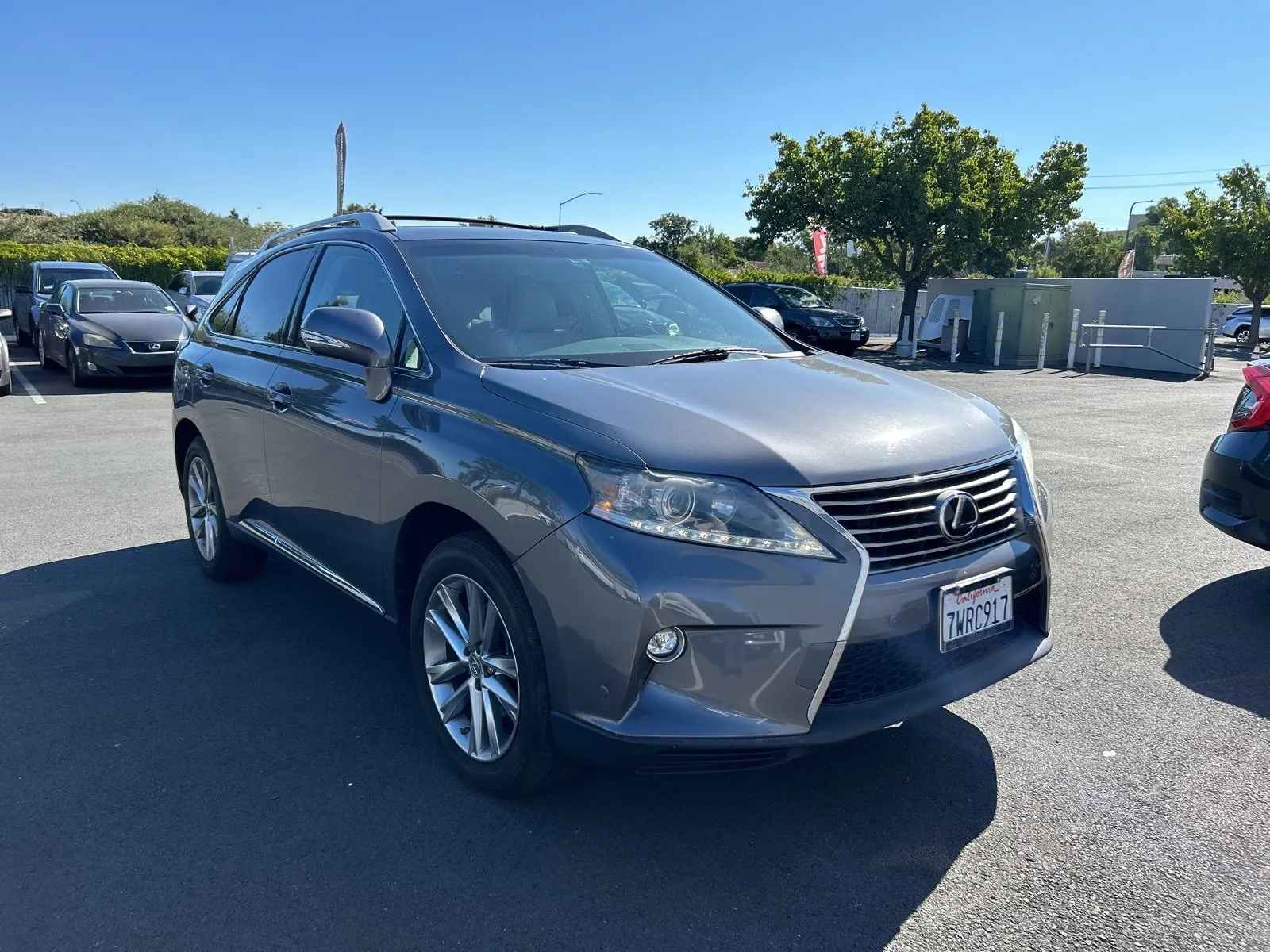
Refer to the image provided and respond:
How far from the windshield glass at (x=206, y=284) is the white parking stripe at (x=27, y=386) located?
3.90m

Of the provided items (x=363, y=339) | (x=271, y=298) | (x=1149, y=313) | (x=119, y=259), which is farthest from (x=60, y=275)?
(x=1149, y=313)

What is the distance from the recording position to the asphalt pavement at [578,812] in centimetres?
253

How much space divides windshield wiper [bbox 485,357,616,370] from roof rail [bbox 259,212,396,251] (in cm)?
100

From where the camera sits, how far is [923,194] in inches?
1043

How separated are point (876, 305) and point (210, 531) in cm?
3667

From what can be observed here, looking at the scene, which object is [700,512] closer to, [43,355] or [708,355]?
[708,355]

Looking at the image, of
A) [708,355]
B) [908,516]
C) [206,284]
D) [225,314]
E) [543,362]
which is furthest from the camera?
[206,284]

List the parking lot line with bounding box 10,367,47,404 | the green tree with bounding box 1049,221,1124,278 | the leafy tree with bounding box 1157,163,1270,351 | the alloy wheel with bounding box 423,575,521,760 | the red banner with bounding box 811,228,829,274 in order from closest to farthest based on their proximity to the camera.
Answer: the alloy wheel with bounding box 423,575,521,760
the parking lot line with bounding box 10,367,47,404
the leafy tree with bounding box 1157,163,1270,351
the red banner with bounding box 811,228,829,274
the green tree with bounding box 1049,221,1124,278

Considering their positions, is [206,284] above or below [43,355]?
above

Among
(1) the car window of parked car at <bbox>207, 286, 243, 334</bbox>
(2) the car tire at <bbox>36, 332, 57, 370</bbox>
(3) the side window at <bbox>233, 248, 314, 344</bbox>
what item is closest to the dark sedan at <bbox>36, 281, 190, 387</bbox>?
(2) the car tire at <bbox>36, 332, 57, 370</bbox>

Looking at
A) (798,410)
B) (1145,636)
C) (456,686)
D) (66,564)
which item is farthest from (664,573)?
(66,564)

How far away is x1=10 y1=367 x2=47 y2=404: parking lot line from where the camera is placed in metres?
12.6

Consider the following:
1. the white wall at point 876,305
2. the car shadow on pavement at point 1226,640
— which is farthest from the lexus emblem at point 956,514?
the white wall at point 876,305

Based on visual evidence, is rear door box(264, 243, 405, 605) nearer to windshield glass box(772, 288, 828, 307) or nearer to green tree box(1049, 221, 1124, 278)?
windshield glass box(772, 288, 828, 307)
